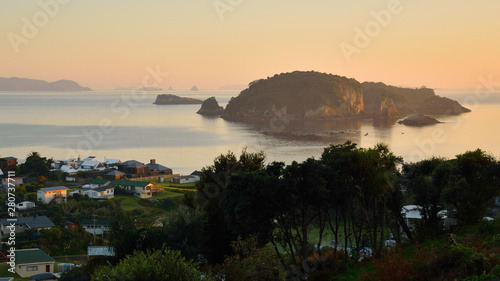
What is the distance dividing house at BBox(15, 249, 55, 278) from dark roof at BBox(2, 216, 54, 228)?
5392 millimetres

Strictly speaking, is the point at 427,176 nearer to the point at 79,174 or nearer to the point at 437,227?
the point at 437,227

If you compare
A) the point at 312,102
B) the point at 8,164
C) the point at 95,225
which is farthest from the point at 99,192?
the point at 312,102

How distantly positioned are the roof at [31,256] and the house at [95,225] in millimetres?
5065

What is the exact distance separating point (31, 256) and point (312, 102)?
120752 mm

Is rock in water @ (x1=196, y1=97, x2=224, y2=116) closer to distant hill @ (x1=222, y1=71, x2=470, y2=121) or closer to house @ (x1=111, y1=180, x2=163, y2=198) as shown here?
distant hill @ (x1=222, y1=71, x2=470, y2=121)

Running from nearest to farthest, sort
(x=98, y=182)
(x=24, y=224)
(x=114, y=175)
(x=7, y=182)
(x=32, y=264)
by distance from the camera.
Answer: (x=32, y=264)
(x=24, y=224)
(x=7, y=182)
(x=98, y=182)
(x=114, y=175)

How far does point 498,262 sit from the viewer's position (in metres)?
7.36

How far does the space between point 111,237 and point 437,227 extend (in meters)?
8.85

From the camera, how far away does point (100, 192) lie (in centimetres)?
3619

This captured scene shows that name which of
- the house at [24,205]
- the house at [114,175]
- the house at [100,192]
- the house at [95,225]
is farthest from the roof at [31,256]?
the house at [114,175]

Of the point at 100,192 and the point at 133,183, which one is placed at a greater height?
the point at 133,183

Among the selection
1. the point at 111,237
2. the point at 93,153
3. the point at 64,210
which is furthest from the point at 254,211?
the point at 93,153

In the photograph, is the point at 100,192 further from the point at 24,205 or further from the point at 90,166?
the point at 90,166

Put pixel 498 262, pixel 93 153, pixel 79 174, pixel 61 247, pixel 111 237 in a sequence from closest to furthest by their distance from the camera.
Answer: pixel 498 262 < pixel 111 237 < pixel 61 247 < pixel 79 174 < pixel 93 153
